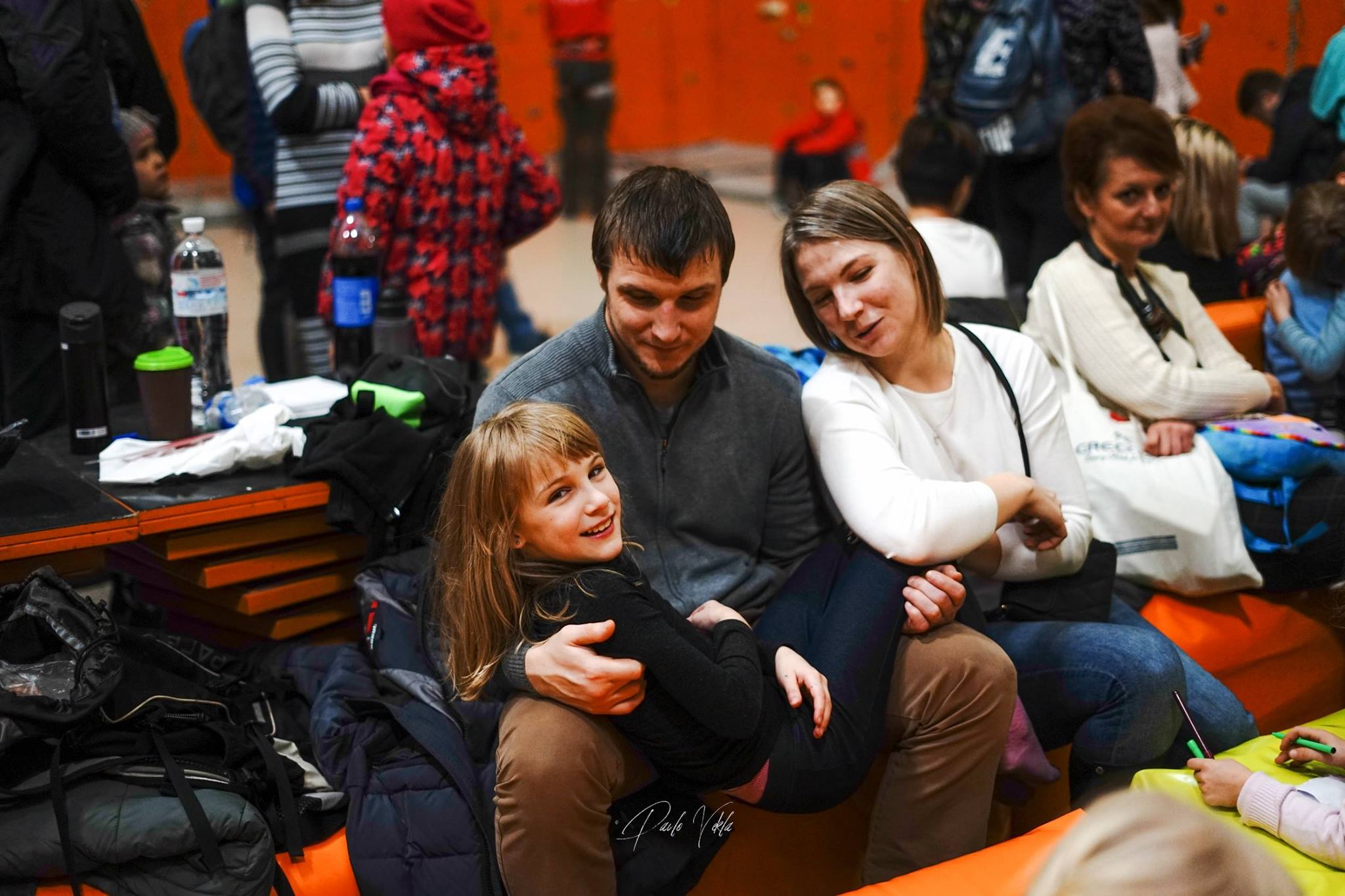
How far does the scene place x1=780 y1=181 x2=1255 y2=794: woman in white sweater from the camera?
7.52 feet

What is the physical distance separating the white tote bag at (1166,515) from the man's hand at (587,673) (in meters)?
1.37

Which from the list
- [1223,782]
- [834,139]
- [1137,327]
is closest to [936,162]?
[1137,327]

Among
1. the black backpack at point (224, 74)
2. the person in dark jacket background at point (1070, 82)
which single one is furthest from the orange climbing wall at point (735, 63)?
the black backpack at point (224, 74)

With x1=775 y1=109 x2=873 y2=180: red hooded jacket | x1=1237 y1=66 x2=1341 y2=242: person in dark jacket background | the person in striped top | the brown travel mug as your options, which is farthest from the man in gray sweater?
x1=775 y1=109 x2=873 y2=180: red hooded jacket

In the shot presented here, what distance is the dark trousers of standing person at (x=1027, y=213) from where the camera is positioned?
15.3 feet

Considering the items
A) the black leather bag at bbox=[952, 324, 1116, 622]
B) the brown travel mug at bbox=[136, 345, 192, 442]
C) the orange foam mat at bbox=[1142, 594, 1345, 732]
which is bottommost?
the orange foam mat at bbox=[1142, 594, 1345, 732]

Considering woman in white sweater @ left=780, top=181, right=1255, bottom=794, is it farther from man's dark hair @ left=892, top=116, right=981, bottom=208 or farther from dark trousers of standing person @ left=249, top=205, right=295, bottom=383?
dark trousers of standing person @ left=249, top=205, right=295, bottom=383

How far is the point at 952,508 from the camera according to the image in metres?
2.24

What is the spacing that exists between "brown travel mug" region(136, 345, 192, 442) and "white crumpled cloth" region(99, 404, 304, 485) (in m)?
0.04

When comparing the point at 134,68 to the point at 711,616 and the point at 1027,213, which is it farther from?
the point at 1027,213

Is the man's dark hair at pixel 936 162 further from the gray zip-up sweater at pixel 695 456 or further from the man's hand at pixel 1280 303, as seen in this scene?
the gray zip-up sweater at pixel 695 456

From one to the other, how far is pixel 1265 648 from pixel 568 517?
1.81 meters

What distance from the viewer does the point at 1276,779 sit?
2096 millimetres

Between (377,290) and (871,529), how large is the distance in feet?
5.39
